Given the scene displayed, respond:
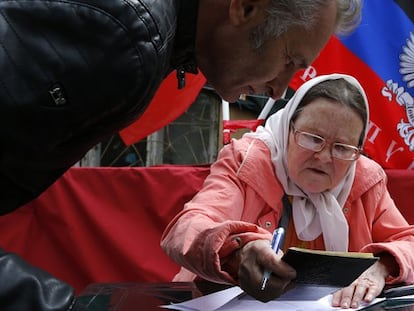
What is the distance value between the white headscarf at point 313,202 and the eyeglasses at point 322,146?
0.14 feet

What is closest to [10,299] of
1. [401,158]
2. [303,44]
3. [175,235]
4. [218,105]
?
[303,44]

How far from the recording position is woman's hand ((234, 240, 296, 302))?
938mm

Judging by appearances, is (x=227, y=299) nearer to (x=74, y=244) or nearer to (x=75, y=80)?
(x=75, y=80)

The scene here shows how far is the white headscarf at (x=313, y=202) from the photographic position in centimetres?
149

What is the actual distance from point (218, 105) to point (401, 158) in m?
2.83

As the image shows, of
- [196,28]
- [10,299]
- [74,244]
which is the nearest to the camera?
[10,299]

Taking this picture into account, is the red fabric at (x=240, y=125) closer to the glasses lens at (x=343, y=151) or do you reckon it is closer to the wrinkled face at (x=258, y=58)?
the glasses lens at (x=343, y=151)

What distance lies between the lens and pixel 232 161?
1.59 meters

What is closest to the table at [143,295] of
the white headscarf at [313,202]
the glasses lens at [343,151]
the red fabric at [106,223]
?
the white headscarf at [313,202]

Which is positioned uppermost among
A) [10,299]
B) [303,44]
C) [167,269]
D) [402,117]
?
[303,44]

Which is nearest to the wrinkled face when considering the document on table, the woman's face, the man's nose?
the man's nose

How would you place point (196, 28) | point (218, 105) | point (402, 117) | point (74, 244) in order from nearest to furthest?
point (196, 28), point (74, 244), point (402, 117), point (218, 105)

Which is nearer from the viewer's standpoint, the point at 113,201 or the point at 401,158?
the point at 113,201

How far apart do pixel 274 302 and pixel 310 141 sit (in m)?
0.55
